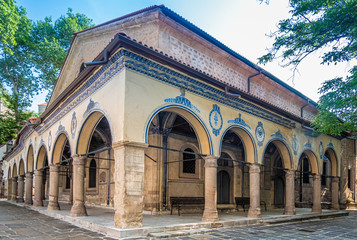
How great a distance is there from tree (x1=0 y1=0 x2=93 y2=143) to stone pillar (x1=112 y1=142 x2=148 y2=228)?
58.2 ft

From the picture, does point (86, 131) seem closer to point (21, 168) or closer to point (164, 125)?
point (164, 125)

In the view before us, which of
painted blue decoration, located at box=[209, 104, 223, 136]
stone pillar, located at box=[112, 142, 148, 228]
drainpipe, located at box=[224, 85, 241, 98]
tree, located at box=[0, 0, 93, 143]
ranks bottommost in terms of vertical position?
stone pillar, located at box=[112, 142, 148, 228]

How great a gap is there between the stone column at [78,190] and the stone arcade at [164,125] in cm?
3

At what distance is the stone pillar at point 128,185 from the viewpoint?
6609mm

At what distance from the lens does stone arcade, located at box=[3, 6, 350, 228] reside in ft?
23.4

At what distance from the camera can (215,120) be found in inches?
361

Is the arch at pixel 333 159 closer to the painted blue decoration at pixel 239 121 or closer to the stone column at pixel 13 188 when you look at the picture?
the painted blue decoration at pixel 239 121

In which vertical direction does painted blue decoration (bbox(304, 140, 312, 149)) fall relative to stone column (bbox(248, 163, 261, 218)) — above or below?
above

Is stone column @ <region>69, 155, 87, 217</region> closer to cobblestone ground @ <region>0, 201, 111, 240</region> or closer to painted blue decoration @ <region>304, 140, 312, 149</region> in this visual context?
cobblestone ground @ <region>0, 201, 111, 240</region>

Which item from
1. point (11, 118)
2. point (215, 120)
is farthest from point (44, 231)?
point (11, 118)

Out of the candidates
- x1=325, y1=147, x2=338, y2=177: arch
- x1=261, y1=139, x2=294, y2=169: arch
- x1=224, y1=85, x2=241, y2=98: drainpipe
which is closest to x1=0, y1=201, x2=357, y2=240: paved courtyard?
x1=261, y1=139, x2=294, y2=169: arch

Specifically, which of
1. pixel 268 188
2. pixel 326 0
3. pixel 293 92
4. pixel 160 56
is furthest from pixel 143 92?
pixel 293 92

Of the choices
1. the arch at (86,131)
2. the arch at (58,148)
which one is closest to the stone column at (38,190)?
the arch at (58,148)

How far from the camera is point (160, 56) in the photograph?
7551 millimetres
